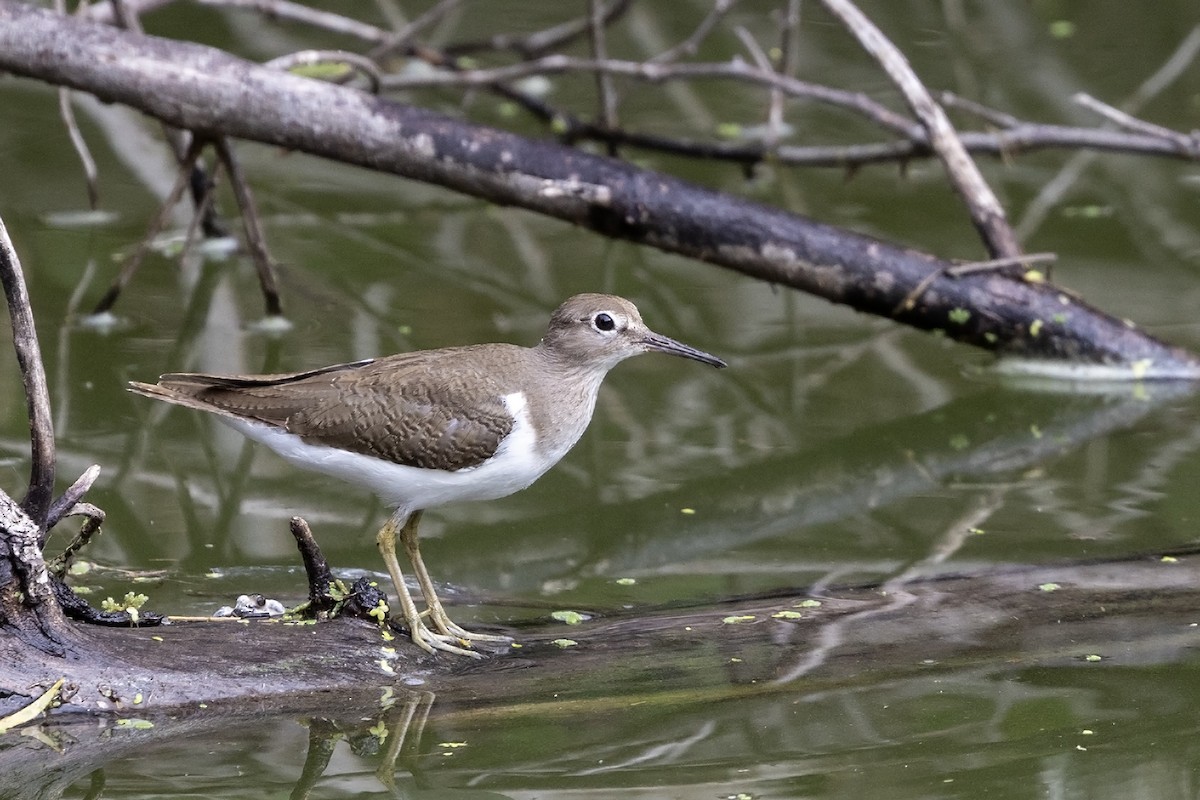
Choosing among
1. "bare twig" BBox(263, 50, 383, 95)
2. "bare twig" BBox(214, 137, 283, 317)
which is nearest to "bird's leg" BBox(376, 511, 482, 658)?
"bare twig" BBox(214, 137, 283, 317)

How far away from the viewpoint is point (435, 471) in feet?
17.2

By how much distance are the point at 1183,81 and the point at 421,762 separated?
10816 mm

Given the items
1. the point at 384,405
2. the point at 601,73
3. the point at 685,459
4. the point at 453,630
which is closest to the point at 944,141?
the point at 685,459

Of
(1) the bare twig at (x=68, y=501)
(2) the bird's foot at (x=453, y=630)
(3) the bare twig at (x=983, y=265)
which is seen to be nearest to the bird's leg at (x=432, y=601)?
(2) the bird's foot at (x=453, y=630)

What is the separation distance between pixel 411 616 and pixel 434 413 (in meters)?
0.73

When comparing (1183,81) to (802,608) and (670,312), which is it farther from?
(802,608)

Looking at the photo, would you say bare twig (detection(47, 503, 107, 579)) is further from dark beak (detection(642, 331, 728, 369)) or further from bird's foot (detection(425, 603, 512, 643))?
dark beak (detection(642, 331, 728, 369))

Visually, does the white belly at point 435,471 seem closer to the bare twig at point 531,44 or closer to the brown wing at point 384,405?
the brown wing at point 384,405

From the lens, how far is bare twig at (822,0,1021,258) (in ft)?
25.8

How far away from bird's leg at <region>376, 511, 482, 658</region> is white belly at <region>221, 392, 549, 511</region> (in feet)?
0.40

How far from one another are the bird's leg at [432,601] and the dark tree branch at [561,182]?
105 inches

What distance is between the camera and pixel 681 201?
7.70 m

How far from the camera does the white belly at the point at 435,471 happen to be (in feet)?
17.2

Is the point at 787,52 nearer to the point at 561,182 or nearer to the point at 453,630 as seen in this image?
the point at 561,182
